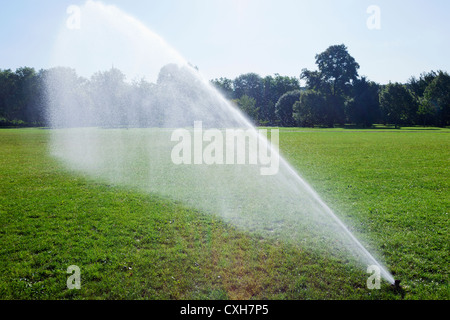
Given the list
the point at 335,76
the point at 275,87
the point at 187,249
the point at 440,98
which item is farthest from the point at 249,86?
the point at 187,249

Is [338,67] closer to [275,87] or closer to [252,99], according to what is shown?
[252,99]

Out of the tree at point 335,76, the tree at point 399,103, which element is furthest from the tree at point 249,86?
the tree at point 399,103

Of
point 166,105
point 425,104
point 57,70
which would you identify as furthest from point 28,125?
point 425,104

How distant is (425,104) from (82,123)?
81.1 meters

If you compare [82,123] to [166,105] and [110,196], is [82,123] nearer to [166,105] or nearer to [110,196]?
[166,105]

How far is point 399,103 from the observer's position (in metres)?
67.9

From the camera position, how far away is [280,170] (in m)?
13.6

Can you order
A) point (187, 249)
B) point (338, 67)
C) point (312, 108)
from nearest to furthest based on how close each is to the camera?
point (187, 249) < point (312, 108) < point (338, 67)

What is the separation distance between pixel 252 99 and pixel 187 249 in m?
73.1

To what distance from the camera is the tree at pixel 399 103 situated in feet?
222

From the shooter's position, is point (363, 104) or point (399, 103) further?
point (363, 104)

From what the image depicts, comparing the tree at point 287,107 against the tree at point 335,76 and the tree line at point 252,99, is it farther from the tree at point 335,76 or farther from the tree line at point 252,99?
the tree at point 335,76

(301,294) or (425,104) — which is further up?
(425,104)

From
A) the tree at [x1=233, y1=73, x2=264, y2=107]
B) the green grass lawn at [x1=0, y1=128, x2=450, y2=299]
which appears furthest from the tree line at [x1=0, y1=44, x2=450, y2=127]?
the green grass lawn at [x1=0, y1=128, x2=450, y2=299]
